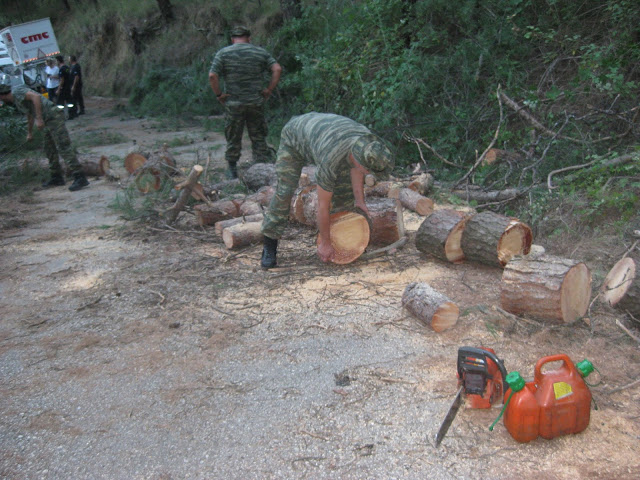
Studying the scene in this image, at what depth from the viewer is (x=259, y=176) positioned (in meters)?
6.82

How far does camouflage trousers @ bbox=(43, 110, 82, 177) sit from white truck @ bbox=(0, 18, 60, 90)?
390 inches

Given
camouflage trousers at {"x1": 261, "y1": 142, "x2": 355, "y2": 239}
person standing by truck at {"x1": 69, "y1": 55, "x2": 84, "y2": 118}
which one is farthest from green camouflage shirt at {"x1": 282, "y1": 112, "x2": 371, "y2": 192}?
person standing by truck at {"x1": 69, "y1": 55, "x2": 84, "y2": 118}

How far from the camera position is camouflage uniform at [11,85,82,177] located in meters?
7.46

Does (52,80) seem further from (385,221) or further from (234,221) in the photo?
(385,221)

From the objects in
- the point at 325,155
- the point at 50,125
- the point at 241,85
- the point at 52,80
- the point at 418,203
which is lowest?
the point at 418,203

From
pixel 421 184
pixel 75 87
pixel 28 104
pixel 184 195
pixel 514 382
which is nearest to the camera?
pixel 514 382

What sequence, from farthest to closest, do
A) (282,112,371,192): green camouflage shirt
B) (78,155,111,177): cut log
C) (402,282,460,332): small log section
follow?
1. (78,155,111,177): cut log
2. (282,112,371,192): green camouflage shirt
3. (402,282,460,332): small log section

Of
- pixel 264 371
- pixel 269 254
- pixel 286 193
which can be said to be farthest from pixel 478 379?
pixel 269 254

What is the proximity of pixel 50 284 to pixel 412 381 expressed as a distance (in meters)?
3.40

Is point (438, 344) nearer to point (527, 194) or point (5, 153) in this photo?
point (527, 194)

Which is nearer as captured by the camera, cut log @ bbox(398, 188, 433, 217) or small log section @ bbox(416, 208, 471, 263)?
small log section @ bbox(416, 208, 471, 263)

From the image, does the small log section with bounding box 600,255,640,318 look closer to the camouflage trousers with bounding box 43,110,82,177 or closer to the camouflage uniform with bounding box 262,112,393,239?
the camouflage uniform with bounding box 262,112,393,239

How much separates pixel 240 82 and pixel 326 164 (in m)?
4.15

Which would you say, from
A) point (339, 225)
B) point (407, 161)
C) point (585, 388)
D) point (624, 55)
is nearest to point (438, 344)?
point (585, 388)
